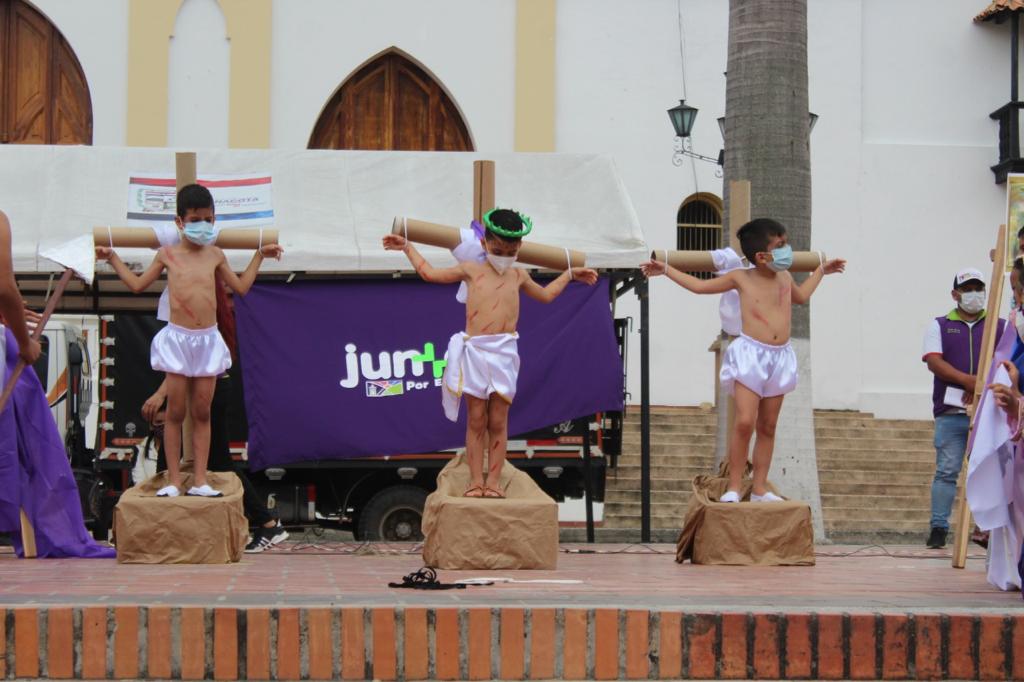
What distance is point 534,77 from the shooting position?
65.6 feet

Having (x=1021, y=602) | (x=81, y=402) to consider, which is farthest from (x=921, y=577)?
(x=81, y=402)

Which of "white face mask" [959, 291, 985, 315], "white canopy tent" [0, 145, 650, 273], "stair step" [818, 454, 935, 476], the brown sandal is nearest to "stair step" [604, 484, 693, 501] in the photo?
"stair step" [818, 454, 935, 476]

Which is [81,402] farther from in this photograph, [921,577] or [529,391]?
[921,577]

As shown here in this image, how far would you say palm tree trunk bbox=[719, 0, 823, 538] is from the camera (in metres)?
11.7

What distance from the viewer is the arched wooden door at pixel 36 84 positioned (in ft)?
65.2

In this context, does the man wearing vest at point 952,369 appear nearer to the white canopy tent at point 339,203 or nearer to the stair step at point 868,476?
the white canopy tent at point 339,203

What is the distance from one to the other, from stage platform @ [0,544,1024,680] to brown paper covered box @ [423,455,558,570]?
174cm

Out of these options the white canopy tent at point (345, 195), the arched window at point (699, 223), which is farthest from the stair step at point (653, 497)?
the arched window at point (699, 223)

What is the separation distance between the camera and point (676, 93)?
20.2 m

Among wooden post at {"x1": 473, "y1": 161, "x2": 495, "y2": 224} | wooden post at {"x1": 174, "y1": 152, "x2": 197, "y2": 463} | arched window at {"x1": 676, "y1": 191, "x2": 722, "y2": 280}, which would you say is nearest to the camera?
wooden post at {"x1": 174, "y1": 152, "x2": 197, "y2": 463}

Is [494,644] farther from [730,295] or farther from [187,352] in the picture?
[730,295]

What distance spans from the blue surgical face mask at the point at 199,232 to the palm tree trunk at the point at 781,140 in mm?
5238

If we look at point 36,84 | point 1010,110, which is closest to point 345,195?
point 36,84

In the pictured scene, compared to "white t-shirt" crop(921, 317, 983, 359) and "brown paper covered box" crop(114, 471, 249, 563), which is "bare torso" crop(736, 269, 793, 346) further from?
"brown paper covered box" crop(114, 471, 249, 563)
